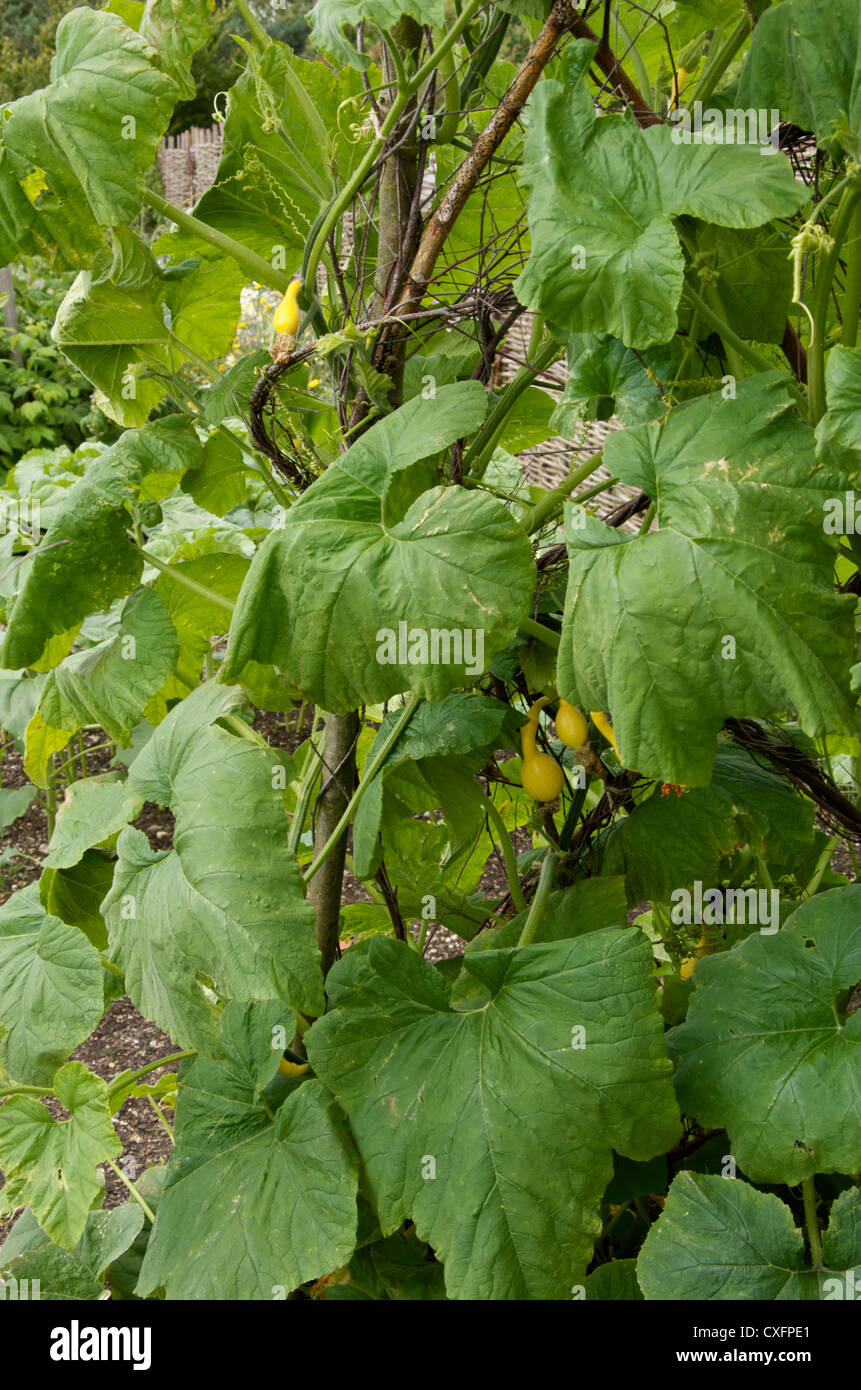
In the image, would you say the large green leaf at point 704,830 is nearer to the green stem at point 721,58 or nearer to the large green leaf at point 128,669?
the large green leaf at point 128,669

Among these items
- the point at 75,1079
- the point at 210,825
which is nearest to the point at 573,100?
the point at 210,825

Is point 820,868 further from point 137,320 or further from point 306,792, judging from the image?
point 137,320

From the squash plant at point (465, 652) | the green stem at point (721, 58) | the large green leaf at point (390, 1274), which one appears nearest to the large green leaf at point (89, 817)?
the squash plant at point (465, 652)

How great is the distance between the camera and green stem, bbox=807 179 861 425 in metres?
1.10

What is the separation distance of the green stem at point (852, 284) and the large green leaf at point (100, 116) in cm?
73

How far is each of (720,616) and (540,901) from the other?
62 centimetres

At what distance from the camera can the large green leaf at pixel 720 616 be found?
100 cm

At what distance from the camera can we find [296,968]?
1211mm

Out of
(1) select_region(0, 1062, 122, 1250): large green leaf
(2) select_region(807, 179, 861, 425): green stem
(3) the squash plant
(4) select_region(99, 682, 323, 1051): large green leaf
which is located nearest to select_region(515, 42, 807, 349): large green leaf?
(3) the squash plant

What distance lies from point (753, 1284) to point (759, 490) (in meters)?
0.85

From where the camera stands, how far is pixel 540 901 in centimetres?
151

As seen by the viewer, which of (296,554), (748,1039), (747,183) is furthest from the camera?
(748,1039)

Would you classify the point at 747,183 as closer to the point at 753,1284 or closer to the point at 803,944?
the point at 803,944
